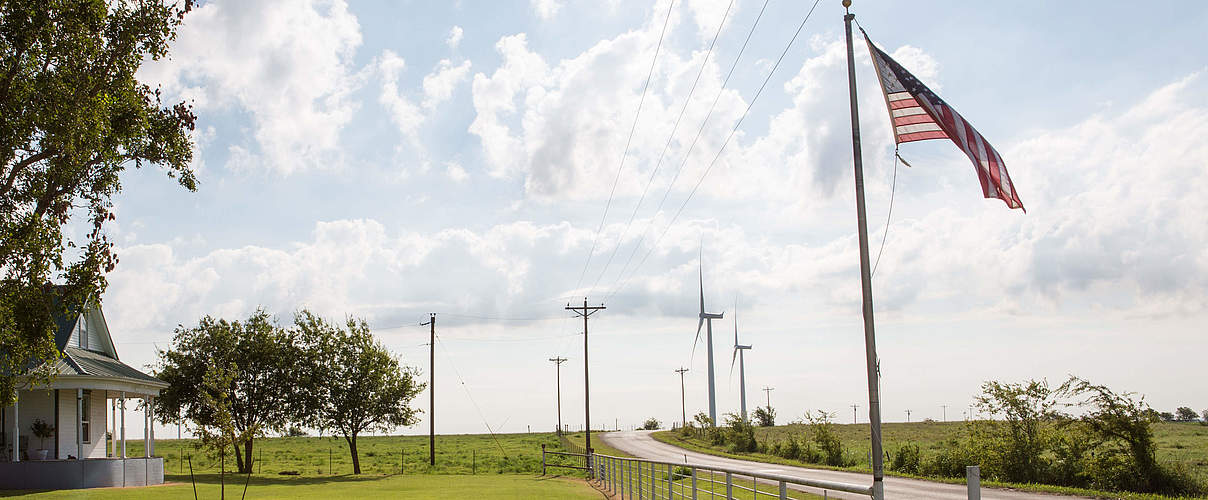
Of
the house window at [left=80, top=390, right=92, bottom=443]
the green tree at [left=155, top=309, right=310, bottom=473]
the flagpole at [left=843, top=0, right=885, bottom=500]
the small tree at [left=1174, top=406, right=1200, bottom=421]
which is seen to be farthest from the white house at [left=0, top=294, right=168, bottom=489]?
the small tree at [left=1174, top=406, right=1200, bottom=421]

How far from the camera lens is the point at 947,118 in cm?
1166

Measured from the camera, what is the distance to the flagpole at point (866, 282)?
33.6 ft

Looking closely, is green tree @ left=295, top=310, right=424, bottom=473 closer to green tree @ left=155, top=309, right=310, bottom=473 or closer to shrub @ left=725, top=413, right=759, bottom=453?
green tree @ left=155, top=309, right=310, bottom=473

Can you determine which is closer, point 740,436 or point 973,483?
point 973,483

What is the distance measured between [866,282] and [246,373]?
134 feet

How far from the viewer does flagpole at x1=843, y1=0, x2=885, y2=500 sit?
10242 mm

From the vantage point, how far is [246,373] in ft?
151

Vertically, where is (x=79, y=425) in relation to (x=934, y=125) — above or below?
below

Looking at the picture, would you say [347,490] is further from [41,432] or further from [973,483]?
[973,483]

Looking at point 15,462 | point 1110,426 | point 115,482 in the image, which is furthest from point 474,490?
point 1110,426

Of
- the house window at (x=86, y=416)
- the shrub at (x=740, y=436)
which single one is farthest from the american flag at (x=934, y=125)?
the shrub at (x=740, y=436)

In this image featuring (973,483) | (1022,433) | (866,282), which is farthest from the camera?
(1022,433)

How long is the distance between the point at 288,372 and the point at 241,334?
2.92 m

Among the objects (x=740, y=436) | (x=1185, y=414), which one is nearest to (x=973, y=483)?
(x=740, y=436)
